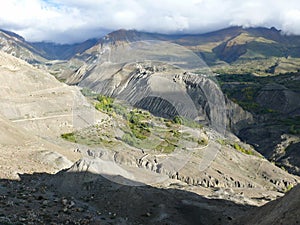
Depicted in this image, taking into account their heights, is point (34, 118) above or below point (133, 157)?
above

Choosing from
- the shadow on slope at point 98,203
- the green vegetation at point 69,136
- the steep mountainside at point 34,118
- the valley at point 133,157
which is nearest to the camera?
the shadow on slope at point 98,203

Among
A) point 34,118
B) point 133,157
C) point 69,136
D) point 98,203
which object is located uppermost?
point 98,203

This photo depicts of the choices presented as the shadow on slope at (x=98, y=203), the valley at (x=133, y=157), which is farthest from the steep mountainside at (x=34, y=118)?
the shadow on slope at (x=98, y=203)

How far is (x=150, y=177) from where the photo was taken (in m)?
31.7

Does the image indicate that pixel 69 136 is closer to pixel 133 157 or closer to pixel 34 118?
pixel 34 118

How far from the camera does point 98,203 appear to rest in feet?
70.2

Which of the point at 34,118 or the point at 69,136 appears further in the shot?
the point at 34,118

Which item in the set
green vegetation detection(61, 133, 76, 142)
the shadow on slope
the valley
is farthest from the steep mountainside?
the shadow on slope

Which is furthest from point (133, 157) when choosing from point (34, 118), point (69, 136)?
point (34, 118)

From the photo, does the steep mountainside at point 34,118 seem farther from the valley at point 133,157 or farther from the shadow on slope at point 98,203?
the shadow on slope at point 98,203

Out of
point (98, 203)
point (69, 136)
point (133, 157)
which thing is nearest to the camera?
point (98, 203)

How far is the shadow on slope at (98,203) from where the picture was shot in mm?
18594

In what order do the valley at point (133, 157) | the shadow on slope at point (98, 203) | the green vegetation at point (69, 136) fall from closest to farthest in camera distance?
the shadow on slope at point (98, 203)
the valley at point (133, 157)
the green vegetation at point (69, 136)

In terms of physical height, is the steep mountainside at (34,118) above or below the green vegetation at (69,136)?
above
